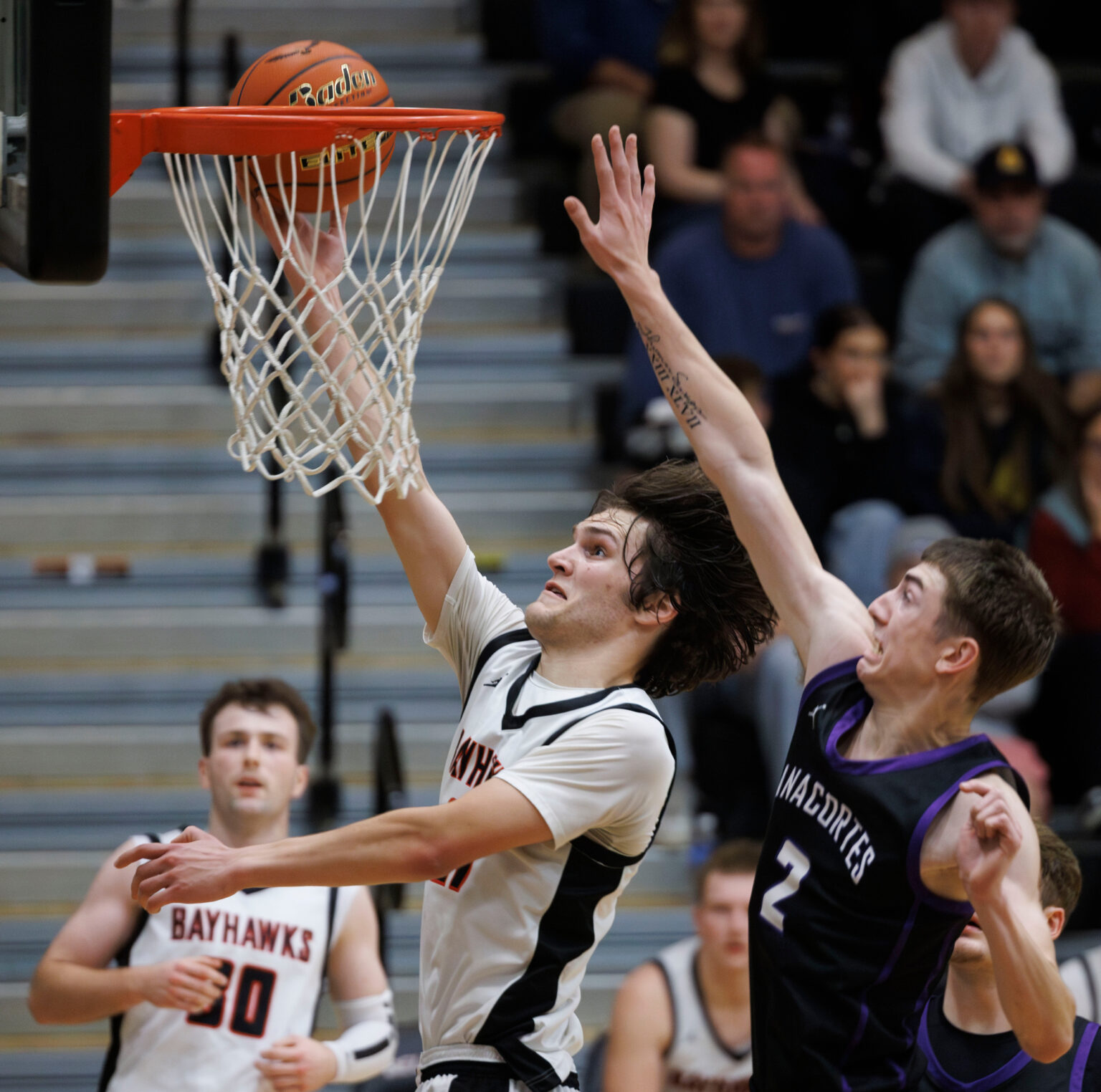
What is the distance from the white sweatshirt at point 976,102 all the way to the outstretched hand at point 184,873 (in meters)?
6.22

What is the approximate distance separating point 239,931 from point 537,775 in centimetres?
153

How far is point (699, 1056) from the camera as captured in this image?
4.47 m

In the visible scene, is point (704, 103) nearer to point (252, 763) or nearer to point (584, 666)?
point (252, 763)

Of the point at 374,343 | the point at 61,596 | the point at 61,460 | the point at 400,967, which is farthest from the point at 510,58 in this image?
the point at 374,343

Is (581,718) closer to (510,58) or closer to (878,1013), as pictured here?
(878,1013)

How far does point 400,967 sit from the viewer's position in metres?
5.71

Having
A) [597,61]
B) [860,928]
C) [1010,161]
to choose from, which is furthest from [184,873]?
[597,61]

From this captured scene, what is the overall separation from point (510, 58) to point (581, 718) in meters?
6.40

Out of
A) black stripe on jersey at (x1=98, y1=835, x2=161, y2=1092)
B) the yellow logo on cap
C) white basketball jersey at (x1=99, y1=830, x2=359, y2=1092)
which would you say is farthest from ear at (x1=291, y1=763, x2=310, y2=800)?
the yellow logo on cap

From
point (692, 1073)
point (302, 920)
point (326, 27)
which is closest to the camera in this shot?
point (302, 920)

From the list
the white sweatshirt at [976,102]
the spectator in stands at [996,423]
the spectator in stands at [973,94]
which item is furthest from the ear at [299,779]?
the white sweatshirt at [976,102]

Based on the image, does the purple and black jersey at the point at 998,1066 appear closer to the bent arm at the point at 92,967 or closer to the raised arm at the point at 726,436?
the raised arm at the point at 726,436

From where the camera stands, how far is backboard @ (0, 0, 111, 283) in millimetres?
2604

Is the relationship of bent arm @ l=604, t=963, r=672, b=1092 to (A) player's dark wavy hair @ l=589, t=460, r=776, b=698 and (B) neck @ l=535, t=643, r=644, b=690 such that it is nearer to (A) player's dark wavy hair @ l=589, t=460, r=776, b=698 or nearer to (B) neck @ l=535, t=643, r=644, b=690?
(A) player's dark wavy hair @ l=589, t=460, r=776, b=698
